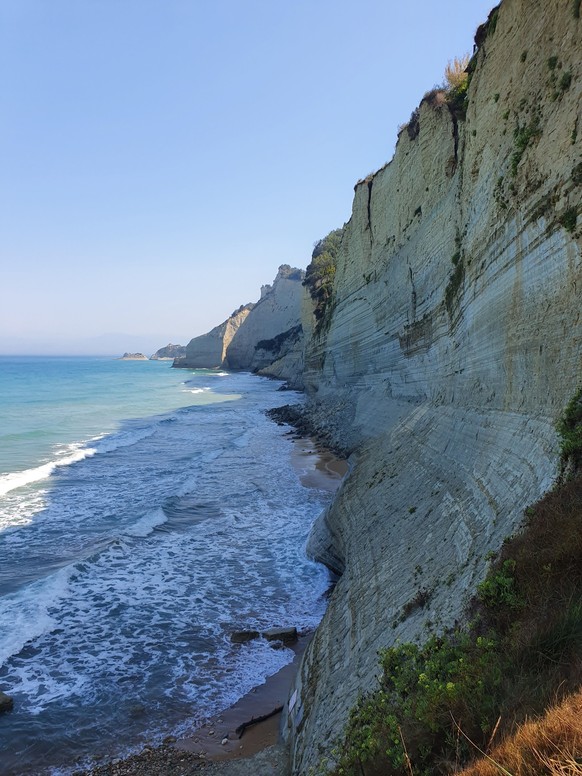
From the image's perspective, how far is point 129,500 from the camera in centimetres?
2008

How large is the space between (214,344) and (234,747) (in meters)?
Result: 128

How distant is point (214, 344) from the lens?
438ft

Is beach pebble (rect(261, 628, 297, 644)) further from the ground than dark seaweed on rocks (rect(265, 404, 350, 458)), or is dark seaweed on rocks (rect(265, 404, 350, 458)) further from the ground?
dark seaweed on rocks (rect(265, 404, 350, 458))

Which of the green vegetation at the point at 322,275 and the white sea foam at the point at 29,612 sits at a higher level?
the green vegetation at the point at 322,275

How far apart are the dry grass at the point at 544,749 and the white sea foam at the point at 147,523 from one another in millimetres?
14890

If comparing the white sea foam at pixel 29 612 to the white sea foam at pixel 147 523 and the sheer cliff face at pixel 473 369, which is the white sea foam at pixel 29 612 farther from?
the sheer cliff face at pixel 473 369

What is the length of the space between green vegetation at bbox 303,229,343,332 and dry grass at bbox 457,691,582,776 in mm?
40680

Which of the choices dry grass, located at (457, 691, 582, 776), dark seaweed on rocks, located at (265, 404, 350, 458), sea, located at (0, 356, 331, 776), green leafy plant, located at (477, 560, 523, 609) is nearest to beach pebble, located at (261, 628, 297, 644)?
sea, located at (0, 356, 331, 776)

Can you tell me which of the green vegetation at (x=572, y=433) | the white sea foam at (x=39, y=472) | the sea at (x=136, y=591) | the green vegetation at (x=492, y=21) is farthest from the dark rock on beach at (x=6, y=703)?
the green vegetation at (x=492, y=21)

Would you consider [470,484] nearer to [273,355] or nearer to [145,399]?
A: [145,399]

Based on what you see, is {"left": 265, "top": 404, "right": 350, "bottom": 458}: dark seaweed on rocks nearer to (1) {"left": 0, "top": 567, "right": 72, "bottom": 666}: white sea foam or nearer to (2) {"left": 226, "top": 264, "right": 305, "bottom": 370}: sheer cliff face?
(1) {"left": 0, "top": 567, "right": 72, "bottom": 666}: white sea foam

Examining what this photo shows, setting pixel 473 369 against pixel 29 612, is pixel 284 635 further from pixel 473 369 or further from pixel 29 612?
pixel 473 369

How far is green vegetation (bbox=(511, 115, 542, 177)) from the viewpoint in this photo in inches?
Answer: 363

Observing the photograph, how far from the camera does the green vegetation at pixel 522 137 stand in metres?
9.23
